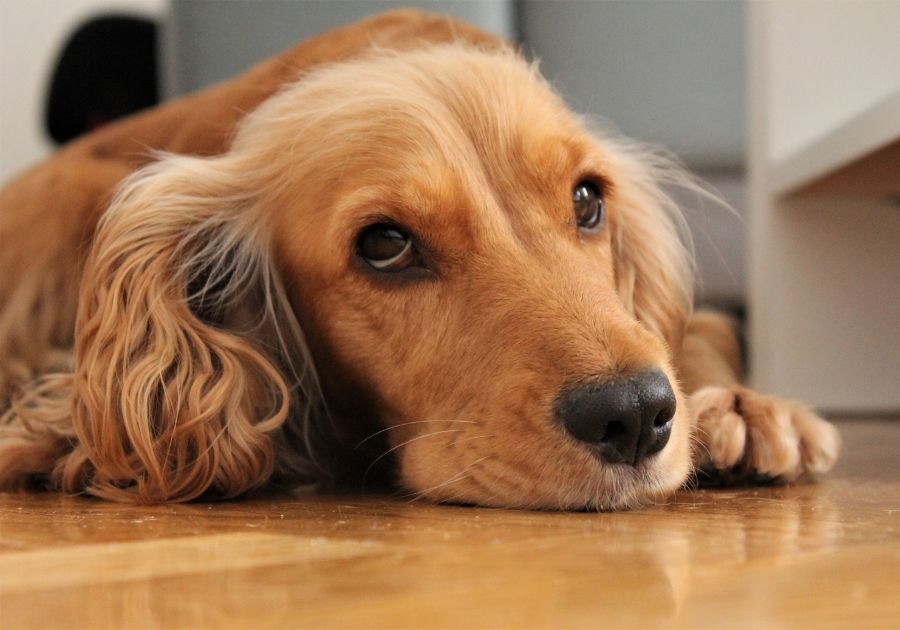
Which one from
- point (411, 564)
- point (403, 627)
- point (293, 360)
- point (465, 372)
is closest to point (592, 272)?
point (465, 372)

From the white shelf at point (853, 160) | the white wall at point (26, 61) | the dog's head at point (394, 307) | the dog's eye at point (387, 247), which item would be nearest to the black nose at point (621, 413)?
the dog's head at point (394, 307)

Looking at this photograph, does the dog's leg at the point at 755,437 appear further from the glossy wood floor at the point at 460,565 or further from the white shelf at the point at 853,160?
the white shelf at the point at 853,160

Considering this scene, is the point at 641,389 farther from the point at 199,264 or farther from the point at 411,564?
the point at 199,264

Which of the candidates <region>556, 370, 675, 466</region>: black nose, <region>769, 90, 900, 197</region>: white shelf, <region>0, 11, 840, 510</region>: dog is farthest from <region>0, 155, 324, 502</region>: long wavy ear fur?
<region>769, 90, 900, 197</region>: white shelf

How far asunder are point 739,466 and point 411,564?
70 cm

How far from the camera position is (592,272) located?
1483 millimetres

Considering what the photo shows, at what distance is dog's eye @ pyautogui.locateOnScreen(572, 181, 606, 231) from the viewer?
1.63 meters

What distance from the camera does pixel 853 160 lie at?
2004mm

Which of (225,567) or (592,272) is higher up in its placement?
(592,272)

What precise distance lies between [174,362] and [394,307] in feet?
1.14

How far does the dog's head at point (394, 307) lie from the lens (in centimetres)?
124

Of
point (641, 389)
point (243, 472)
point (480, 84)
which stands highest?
point (480, 84)

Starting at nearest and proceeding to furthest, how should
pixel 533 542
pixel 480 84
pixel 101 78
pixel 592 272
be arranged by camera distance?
pixel 533 542
pixel 592 272
pixel 480 84
pixel 101 78

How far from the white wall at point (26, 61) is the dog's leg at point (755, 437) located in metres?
4.77
